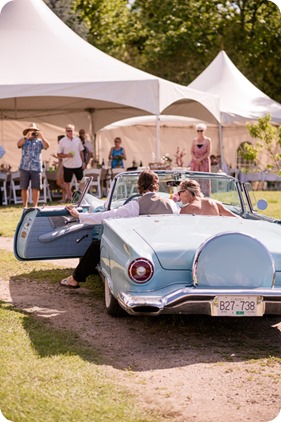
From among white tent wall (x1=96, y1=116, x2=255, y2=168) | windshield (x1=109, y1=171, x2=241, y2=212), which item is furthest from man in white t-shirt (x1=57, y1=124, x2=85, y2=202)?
white tent wall (x1=96, y1=116, x2=255, y2=168)

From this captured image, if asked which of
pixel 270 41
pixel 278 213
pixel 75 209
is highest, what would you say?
pixel 270 41

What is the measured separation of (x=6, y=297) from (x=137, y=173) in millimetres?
1721

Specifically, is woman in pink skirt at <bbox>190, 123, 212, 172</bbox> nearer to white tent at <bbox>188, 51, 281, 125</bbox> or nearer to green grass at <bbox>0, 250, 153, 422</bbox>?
green grass at <bbox>0, 250, 153, 422</bbox>

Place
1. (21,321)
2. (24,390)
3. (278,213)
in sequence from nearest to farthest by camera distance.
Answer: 1. (24,390)
2. (21,321)
3. (278,213)

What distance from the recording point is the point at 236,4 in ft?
130

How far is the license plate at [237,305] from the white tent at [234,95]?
19209mm

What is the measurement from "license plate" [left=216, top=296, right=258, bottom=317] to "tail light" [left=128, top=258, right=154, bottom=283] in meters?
0.50

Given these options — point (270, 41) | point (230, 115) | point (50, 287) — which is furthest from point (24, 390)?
point (270, 41)

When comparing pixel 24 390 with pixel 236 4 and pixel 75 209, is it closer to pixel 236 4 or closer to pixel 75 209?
pixel 75 209

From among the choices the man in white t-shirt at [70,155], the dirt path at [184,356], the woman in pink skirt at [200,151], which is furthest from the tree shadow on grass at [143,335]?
the man in white t-shirt at [70,155]

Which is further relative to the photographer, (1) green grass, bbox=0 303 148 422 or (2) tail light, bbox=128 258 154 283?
(2) tail light, bbox=128 258 154 283

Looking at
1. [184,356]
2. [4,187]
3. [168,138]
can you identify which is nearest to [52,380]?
[184,356]

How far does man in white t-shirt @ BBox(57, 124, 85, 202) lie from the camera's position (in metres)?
17.0

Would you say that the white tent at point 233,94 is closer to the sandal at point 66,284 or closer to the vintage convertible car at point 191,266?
the sandal at point 66,284
